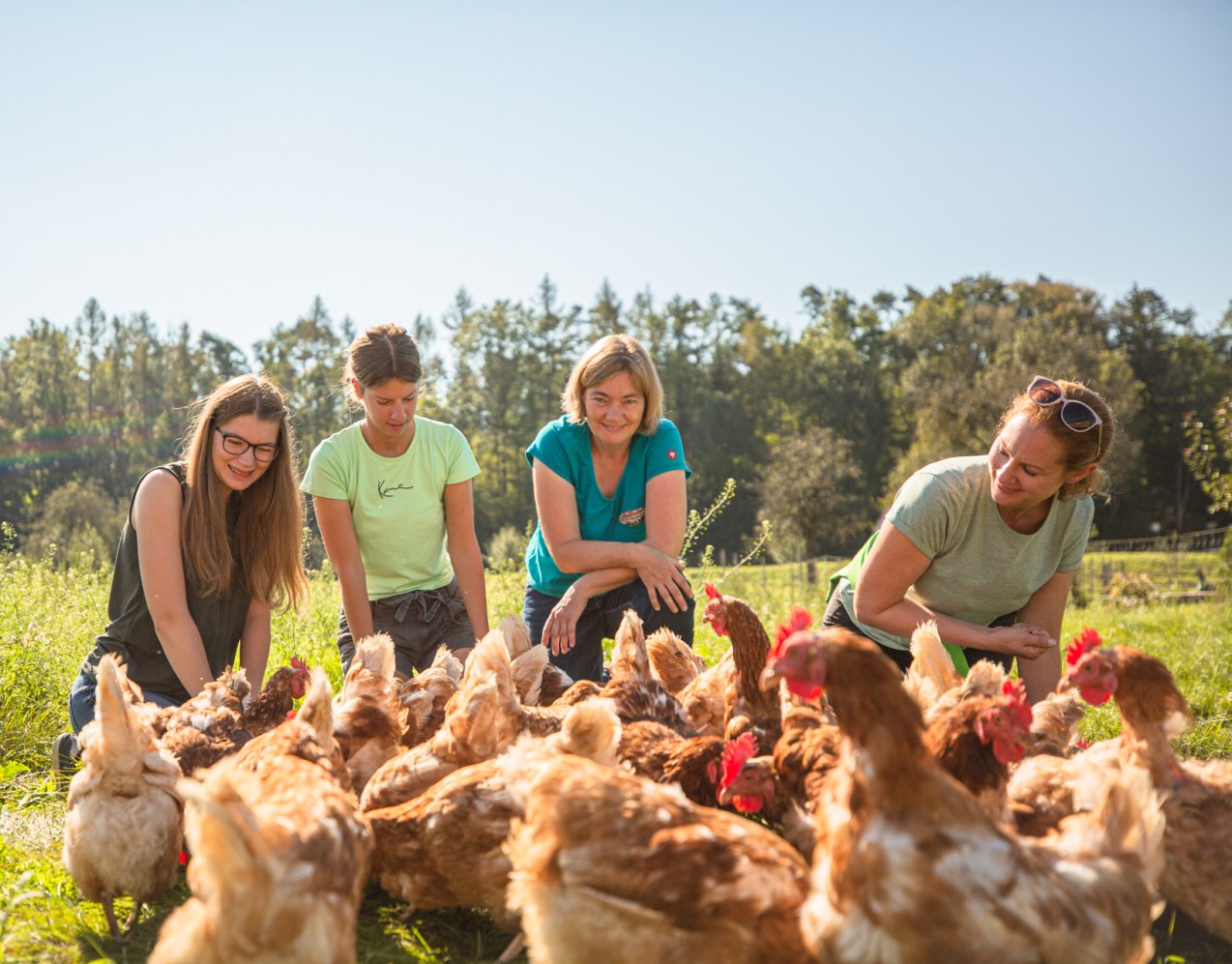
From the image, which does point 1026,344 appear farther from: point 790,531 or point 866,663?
point 866,663

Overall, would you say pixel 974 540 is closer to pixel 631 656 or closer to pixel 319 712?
pixel 631 656

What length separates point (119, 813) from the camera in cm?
301

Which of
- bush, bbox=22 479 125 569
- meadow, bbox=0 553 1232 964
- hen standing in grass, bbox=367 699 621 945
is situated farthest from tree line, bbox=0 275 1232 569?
hen standing in grass, bbox=367 699 621 945

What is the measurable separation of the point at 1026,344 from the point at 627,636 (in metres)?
39.9

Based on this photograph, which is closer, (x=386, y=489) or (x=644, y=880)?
(x=644, y=880)

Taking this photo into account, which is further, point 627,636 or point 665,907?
point 627,636

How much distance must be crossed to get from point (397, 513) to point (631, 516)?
1.23 metres

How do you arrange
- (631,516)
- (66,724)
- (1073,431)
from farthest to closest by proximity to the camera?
(66,724), (631,516), (1073,431)

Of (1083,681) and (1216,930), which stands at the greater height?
(1083,681)

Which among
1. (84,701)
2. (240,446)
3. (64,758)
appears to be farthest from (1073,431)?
(64,758)

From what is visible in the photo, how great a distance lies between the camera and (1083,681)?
3.20m

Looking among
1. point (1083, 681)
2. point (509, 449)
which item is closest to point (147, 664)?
point (1083, 681)

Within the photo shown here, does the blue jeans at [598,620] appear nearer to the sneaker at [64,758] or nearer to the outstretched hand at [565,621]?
the outstretched hand at [565,621]

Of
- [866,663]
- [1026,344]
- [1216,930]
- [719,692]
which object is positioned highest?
[1026,344]
